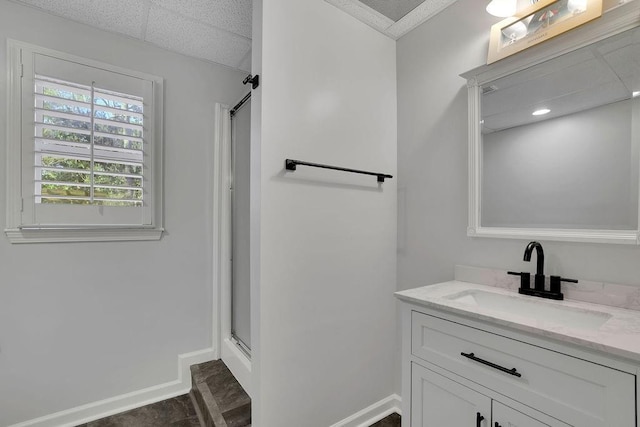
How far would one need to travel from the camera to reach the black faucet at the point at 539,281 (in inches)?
45.4

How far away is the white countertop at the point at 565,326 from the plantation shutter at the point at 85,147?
5.96 feet

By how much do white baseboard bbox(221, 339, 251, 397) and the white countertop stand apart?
121cm

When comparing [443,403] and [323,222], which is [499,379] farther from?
[323,222]

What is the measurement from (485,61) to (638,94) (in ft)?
2.04

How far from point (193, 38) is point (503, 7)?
1828mm

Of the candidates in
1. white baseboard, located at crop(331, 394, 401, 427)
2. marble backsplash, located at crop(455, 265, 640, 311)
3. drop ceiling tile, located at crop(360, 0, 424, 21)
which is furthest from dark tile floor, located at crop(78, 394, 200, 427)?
drop ceiling tile, located at crop(360, 0, 424, 21)

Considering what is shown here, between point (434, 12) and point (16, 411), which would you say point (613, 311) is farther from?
point (16, 411)

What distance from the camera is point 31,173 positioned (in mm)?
1594

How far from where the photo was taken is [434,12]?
1.64m

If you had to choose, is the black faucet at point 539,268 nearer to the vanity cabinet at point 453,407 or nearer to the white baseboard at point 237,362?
the vanity cabinet at point 453,407

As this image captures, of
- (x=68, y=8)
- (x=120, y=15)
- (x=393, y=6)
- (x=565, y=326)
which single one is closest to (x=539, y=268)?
(x=565, y=326)

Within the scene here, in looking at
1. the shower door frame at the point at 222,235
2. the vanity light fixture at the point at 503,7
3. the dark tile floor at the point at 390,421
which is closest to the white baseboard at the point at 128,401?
the shower door frame at the point at 222,235

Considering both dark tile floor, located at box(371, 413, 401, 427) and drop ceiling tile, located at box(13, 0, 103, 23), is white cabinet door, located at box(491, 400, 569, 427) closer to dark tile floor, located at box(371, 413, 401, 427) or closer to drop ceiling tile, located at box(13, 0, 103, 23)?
dark tile floor, located at box(371, 413, 401, 427)

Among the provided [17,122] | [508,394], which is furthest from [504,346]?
[17,122]
